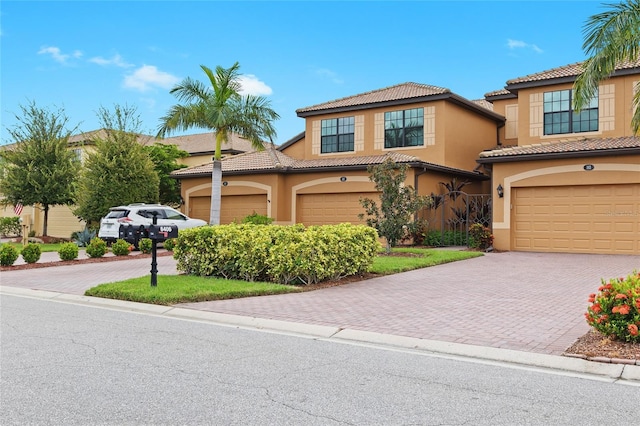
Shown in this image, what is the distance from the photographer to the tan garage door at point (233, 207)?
89.5 feet

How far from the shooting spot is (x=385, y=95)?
1028 inches

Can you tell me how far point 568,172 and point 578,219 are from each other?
66.1 inches

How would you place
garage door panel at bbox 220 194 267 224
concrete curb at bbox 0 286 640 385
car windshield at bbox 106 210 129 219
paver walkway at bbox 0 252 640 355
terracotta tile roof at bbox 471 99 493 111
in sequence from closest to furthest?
concrete curb at bbox 0 286 640 385 → paver walkway at bbox 0 252 640 355 → car windshield at bbox 106 210 129 219 → garage door panel at bbox 220 194 267 224 → terracotta tile roof at bbox 471 99 493 111

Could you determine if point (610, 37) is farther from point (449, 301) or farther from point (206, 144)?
point (206, 144)

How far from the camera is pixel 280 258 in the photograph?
11.6 m

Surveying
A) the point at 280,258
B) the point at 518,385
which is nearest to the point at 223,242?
the point at 280,258

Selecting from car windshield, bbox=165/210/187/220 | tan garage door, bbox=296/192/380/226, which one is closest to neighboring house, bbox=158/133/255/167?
tan garage door, bbox=296/192/380/226

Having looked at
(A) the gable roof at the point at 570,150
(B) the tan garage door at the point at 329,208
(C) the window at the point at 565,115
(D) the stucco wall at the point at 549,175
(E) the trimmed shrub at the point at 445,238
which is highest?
(C) the window at the point at 565,115

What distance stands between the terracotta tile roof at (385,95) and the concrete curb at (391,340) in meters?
17.6

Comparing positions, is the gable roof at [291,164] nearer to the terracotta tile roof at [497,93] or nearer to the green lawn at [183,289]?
the terracotta tile roof at [497,93]

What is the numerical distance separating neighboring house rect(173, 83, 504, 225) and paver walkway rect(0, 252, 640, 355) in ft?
29.6

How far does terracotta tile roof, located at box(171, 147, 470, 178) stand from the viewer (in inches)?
934

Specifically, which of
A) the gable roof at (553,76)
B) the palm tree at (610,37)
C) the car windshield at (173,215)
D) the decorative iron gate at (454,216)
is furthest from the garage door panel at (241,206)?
the palm tree at (610,37)

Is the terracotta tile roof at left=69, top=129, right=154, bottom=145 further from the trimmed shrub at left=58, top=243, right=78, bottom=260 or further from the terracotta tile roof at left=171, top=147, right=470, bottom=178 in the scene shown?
the trimmed shrub at left=58, top=243, right=78, bottom=260
